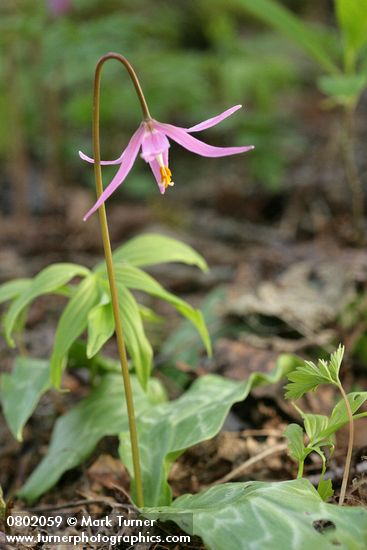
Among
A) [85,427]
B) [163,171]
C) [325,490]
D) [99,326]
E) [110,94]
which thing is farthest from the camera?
[110,94]

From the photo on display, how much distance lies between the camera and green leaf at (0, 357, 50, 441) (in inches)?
75.4

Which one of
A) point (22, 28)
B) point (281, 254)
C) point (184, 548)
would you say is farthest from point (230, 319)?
point (22, 28)

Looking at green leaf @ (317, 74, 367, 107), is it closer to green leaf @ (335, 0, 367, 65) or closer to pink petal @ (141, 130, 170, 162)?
green leaf @ (335, 0, 367, 65)

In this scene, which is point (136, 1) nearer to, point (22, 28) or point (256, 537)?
point (22, 28)

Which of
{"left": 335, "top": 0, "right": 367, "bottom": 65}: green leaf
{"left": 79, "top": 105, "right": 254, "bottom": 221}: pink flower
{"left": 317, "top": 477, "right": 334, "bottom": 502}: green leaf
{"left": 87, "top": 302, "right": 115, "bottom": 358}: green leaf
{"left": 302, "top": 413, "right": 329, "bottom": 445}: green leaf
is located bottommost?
{"left": 317, "top": 477, "right": 334, "bottom": 502}: green leaf

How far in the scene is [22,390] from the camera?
204 centimetres

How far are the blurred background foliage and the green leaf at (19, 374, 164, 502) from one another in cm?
245

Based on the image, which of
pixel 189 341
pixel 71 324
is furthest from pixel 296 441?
pixel 189 341

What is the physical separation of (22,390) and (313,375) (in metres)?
1.05

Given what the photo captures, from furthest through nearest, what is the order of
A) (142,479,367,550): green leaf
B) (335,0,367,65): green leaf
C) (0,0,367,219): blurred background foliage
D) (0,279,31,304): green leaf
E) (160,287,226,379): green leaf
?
(0,0,367,219): blurred background foliage < (335,0,367,65): green leaf < (160,287,226,379): green leaf < (0,279,31,304): green leaf < (142,479,367,550): green leaf

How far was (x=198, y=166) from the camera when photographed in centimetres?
580

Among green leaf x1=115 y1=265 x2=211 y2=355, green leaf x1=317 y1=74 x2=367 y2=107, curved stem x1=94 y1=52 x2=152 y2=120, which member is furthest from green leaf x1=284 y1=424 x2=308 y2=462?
green leaf x1=317 y1=74 x2=367 y2=107

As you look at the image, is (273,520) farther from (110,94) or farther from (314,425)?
(110,94)

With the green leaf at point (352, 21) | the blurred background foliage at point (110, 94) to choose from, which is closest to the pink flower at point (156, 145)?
the green leaf at point (352, 21)
